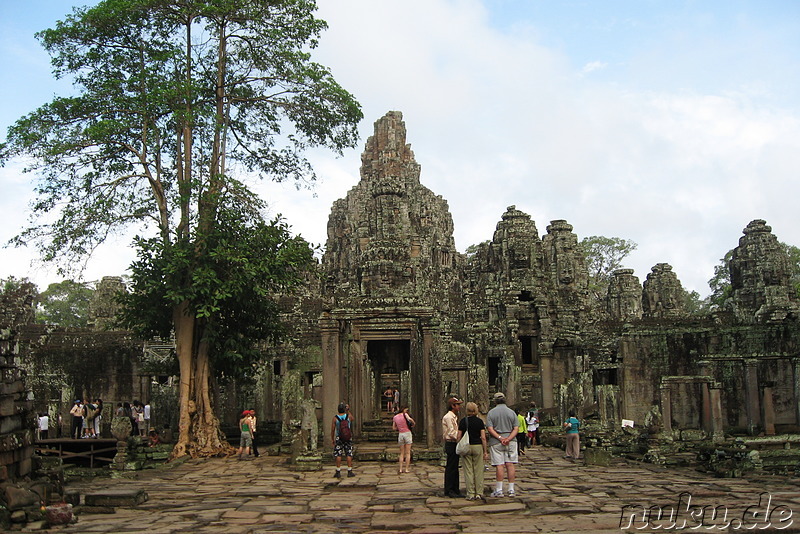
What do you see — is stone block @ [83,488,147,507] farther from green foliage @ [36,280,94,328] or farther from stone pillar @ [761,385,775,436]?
green foliage @ [36,280,94,328]

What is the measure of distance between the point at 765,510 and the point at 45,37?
17472mm

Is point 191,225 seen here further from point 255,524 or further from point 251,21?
point 255,524

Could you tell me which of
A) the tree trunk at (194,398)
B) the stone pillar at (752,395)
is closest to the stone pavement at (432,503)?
the tree trunk at (194,398)

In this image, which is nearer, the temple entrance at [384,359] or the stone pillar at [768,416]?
the stone pillar at [768,416]

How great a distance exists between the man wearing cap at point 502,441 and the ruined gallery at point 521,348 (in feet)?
15.6

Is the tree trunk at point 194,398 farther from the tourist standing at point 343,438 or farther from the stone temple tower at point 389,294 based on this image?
the tourist standing at point 343,438

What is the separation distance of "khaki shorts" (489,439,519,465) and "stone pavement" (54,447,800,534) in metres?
0.49

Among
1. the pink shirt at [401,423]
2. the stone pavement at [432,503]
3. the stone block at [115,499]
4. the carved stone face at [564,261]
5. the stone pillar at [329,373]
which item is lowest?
the stone pavement at [432,503]

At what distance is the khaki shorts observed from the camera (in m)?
9.83

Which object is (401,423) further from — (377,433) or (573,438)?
(573,438)

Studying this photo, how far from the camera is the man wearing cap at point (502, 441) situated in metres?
9.84

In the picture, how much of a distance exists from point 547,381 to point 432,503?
16.5 metres

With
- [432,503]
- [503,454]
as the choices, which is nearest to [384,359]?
[503,454]

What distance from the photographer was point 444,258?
1644 inches
